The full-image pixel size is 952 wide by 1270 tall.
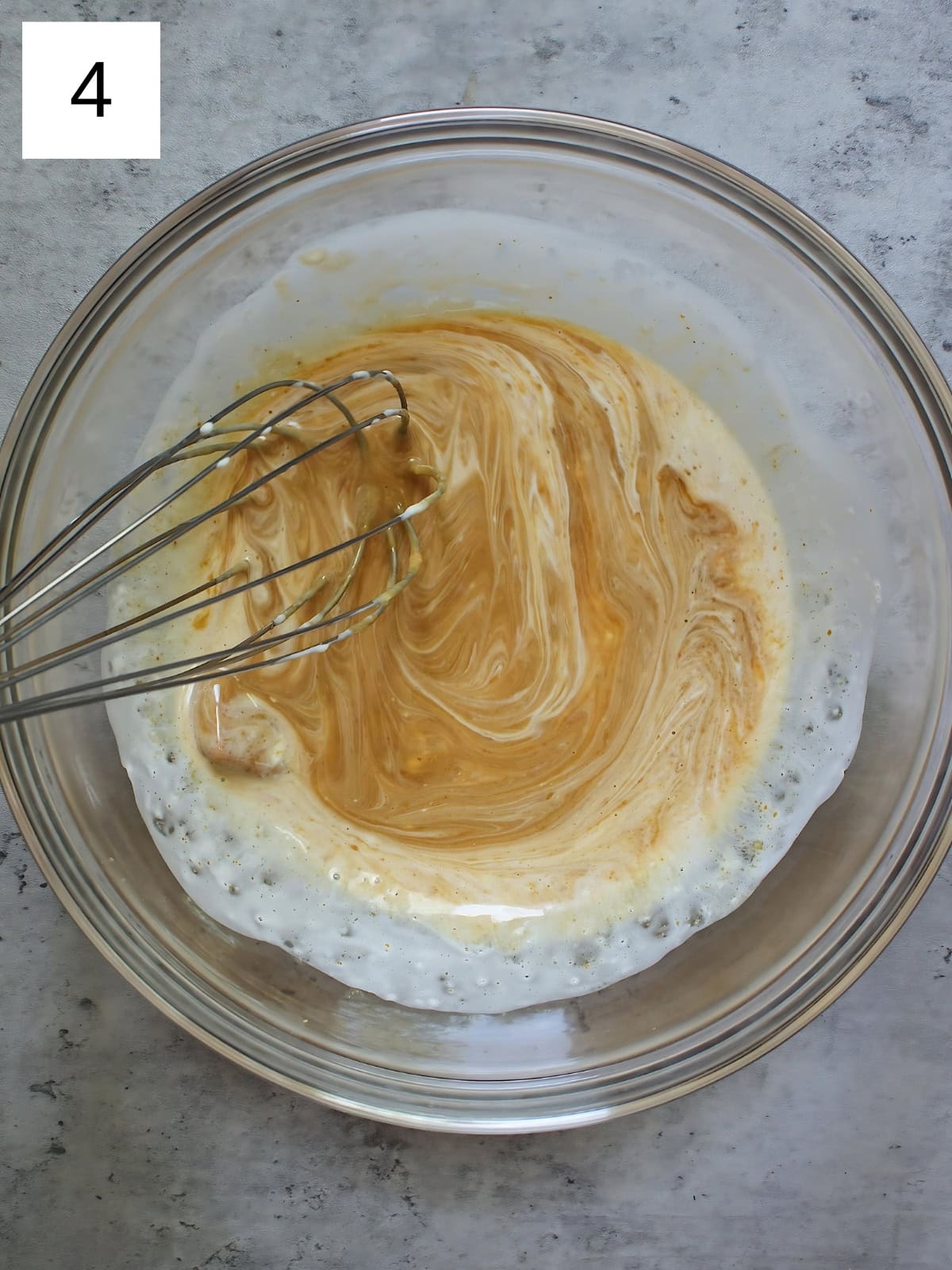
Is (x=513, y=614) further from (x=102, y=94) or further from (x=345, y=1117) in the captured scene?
(x=102, y=94)

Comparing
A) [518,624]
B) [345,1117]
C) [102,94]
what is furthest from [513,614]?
[102,94]

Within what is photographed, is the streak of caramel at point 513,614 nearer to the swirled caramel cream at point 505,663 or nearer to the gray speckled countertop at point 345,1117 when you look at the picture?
the swirled caramel cream at point 505,663

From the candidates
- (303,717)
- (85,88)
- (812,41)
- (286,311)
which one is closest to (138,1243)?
(303,717)

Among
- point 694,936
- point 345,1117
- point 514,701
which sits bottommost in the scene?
point 345,1117

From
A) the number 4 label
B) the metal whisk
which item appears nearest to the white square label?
the number 4 label

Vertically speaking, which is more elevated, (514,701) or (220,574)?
(220,574)

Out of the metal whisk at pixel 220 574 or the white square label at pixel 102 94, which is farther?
the white square label at pixel 102 94

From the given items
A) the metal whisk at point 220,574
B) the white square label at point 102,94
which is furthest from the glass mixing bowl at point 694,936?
the white square label at point 102,94

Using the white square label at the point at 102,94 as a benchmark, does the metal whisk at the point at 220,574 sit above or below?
below
